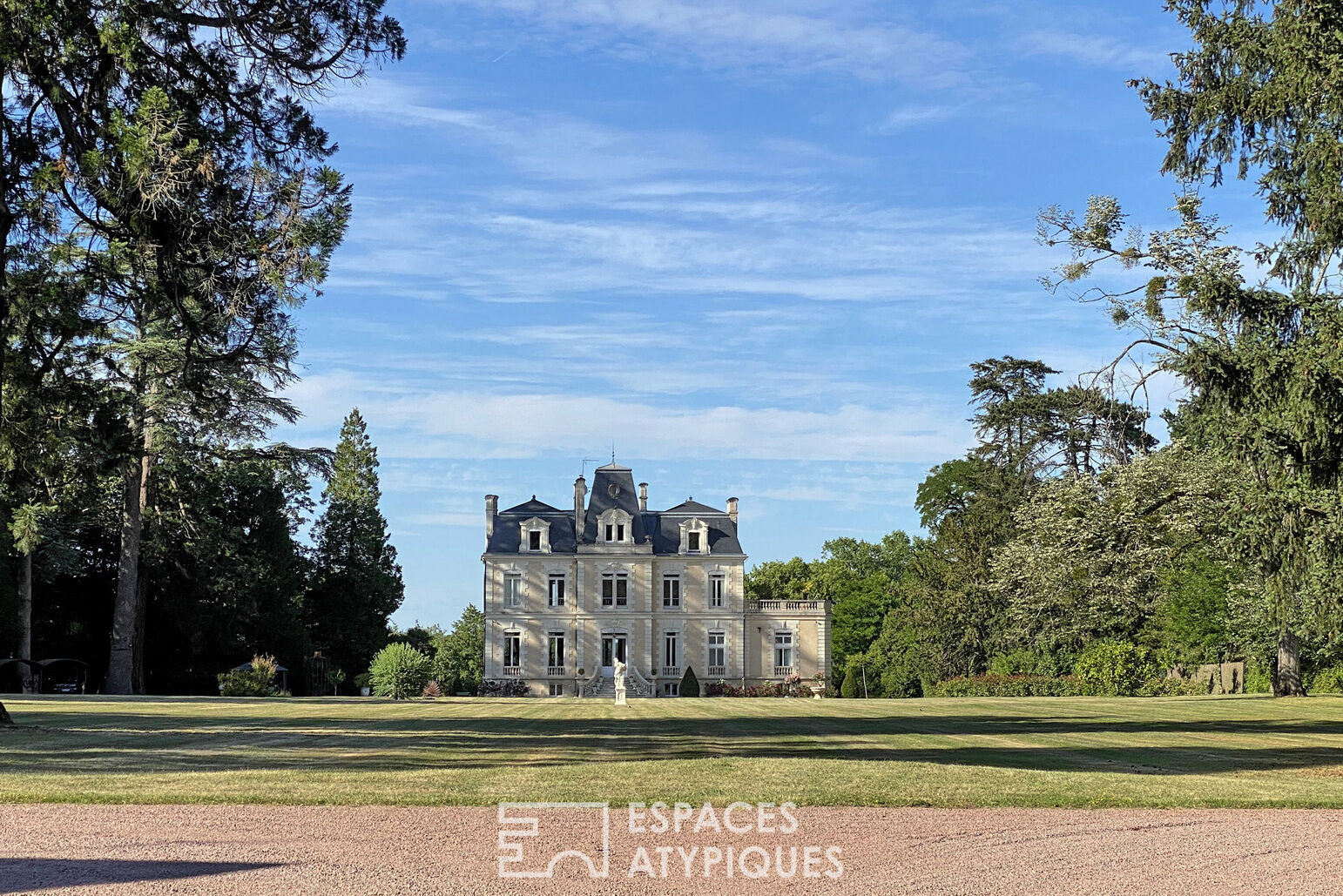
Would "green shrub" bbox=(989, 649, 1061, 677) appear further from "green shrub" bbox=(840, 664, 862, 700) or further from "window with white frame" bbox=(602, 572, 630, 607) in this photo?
"window with white frame" bbox=(602, 572, 630, 607)

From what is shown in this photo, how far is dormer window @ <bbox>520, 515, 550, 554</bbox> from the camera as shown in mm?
59156

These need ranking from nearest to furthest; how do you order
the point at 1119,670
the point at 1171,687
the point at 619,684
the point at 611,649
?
1. the point at 619,684
2. the point at 1171,687
3. the point at 1119,670
4. the point at 611,649

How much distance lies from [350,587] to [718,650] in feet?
57.5

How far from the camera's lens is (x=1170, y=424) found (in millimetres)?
36375

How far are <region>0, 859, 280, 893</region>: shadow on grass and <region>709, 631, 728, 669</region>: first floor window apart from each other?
52542mm

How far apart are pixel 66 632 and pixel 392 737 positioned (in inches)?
1274

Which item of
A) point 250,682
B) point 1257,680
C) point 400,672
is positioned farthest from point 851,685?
point 250,682

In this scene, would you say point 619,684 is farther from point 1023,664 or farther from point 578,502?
point 578,502

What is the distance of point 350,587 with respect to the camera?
52.4 metres

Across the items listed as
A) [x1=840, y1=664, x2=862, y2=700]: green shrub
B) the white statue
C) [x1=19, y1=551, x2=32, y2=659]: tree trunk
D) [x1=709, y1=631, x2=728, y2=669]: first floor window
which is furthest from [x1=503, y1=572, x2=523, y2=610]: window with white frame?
the white statue

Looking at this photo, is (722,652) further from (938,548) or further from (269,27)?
(269,27)

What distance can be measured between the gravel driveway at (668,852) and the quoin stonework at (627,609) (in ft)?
163

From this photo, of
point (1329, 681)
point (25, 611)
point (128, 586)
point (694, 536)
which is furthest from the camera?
point (694, 536)

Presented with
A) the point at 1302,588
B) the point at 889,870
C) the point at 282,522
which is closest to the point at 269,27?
the point at 889,870
